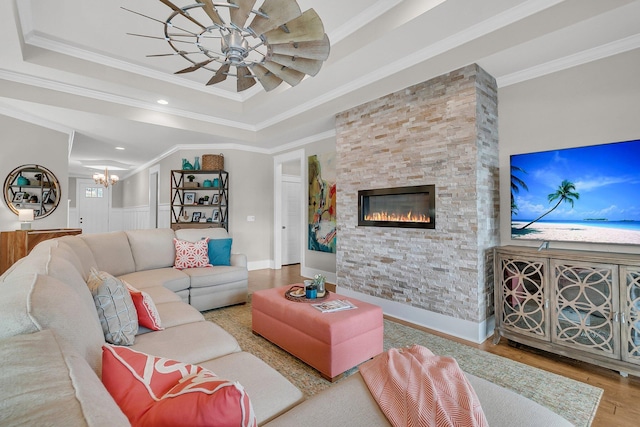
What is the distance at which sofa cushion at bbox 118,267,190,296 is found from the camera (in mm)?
2936

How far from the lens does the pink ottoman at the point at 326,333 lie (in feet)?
6.55

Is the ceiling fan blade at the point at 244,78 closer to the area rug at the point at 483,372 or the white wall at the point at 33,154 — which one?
the area rug at the point at 483,372

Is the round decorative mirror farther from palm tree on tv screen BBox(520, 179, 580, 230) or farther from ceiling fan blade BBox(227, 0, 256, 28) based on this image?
palm tree on tv screen BBox(520, 179, 580, 230)

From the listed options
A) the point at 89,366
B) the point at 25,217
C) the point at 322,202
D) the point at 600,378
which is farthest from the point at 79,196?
the point at 600,378

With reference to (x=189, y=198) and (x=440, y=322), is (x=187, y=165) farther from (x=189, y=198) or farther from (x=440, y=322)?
(x=440, y=322)

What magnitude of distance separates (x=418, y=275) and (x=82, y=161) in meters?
8.39

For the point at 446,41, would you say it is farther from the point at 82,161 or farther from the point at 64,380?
the point at 82,161

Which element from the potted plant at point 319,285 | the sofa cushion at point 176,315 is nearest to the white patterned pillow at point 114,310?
the sofa cushion at point 176,315

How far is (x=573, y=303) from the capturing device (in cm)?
222

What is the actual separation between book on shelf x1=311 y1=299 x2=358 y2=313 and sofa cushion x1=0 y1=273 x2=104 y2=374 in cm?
141

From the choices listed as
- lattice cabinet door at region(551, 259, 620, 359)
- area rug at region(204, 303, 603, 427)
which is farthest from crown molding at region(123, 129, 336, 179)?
lattice cabinet door at region(551, 259, 620, 359)

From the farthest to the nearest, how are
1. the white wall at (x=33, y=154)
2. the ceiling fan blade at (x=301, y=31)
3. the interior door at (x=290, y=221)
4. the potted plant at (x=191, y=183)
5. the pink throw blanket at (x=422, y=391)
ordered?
the interior door at (x=290, y=221) → the potted plant at (x=191, y=183) → the white wall at (x=33, y=154) → the ceiling fan blade at (x=301, y=31) → the pink throw blanket at (x=422, y=391)

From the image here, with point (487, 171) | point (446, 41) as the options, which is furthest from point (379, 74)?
point (487, 171)

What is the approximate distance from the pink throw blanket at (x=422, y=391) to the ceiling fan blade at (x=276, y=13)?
1.84 m
